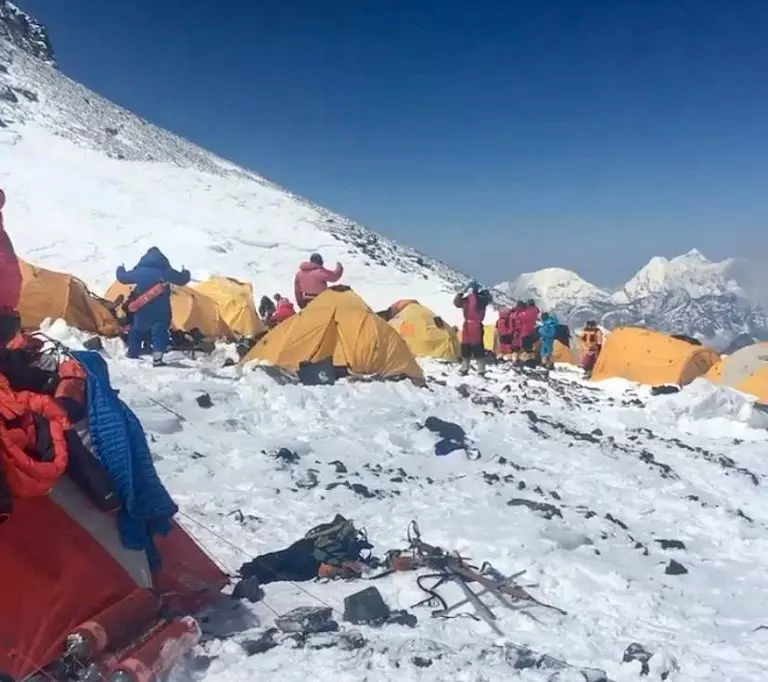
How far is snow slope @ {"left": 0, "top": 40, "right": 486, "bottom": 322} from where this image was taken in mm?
Answer: 35500

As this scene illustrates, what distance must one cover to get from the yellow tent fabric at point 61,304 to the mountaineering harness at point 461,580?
10382 mm

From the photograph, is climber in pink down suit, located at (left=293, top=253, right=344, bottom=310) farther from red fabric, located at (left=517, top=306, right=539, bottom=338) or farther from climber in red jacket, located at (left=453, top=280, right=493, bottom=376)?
red fabric, located at (left=517, top=306, right=539, bottom=338)

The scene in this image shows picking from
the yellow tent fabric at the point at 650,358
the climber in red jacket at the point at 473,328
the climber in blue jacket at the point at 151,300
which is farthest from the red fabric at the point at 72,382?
the yellow tent fabric at the point at 650,358

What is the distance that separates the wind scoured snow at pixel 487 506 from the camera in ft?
16.8

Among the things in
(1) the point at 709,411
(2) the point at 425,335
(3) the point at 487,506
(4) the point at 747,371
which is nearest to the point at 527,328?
(2) the point at 425,335

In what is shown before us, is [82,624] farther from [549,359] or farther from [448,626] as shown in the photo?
[549,359]

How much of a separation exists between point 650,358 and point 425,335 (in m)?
5.37

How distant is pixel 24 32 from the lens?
80.9 metres

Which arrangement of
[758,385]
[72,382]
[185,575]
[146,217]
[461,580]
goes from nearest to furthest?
1. [72,382]
2. [185,575]
3. [461,580]
4. [758,385]
5. [146,217]

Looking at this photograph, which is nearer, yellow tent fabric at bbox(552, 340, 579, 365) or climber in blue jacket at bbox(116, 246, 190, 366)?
climber in blue jacket at bbox(116, 246, 190, 366)

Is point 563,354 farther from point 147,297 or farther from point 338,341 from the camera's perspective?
point 147,297

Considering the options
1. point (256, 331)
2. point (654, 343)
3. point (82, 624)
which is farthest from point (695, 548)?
point (256, 331)

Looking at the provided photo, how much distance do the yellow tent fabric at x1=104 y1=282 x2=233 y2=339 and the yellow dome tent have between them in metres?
11.0

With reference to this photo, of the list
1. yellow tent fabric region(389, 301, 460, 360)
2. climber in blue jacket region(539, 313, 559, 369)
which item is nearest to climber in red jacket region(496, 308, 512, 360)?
climber in blue jacket region(539, 313, 559, 369)
